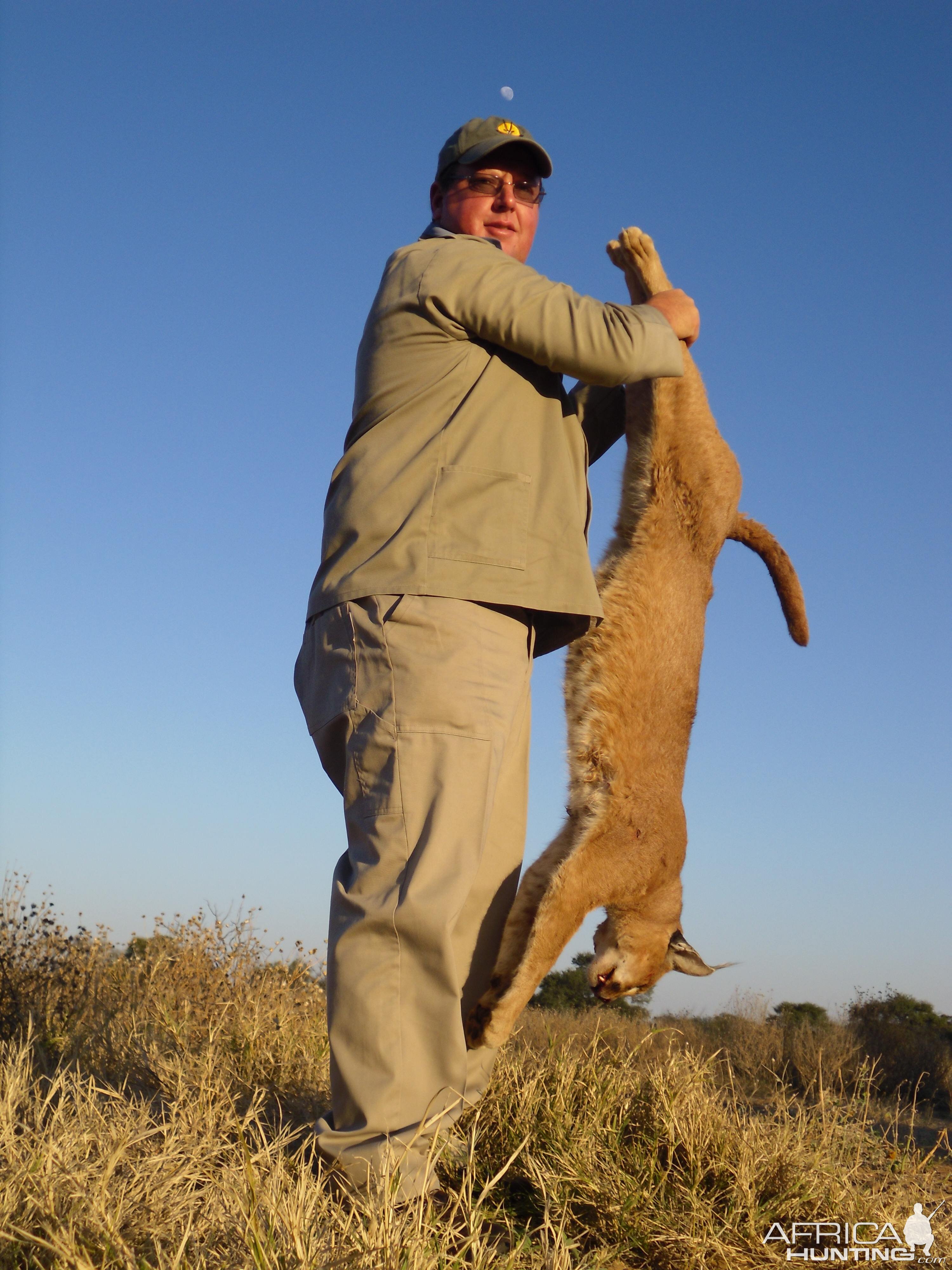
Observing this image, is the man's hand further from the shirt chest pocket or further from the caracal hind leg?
the shirt chest pocket

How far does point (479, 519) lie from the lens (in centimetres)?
264

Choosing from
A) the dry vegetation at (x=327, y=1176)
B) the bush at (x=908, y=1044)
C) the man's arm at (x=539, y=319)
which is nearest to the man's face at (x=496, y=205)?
the man's arm at (x=539, y=319)

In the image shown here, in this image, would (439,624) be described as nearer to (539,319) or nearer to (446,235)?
(539,319)

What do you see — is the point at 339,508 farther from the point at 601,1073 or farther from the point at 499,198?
the point at 601,1073

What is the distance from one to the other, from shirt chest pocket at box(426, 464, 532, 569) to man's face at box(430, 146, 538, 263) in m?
0.92

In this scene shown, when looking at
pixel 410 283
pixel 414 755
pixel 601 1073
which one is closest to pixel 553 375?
pixel 410 283

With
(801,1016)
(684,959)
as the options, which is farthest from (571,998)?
(684,959)

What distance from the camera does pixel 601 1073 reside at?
11.9ft

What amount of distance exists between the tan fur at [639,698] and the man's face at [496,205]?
1.29 ft

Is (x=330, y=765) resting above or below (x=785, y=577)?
below

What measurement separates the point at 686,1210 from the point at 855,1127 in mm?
1360

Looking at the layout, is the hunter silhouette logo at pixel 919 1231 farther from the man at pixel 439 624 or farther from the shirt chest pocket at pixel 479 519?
the shirt chest pocket at pixel 479 519

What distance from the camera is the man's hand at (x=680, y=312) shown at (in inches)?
119

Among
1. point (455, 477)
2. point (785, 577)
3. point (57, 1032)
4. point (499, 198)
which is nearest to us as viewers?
point (455, 477)
